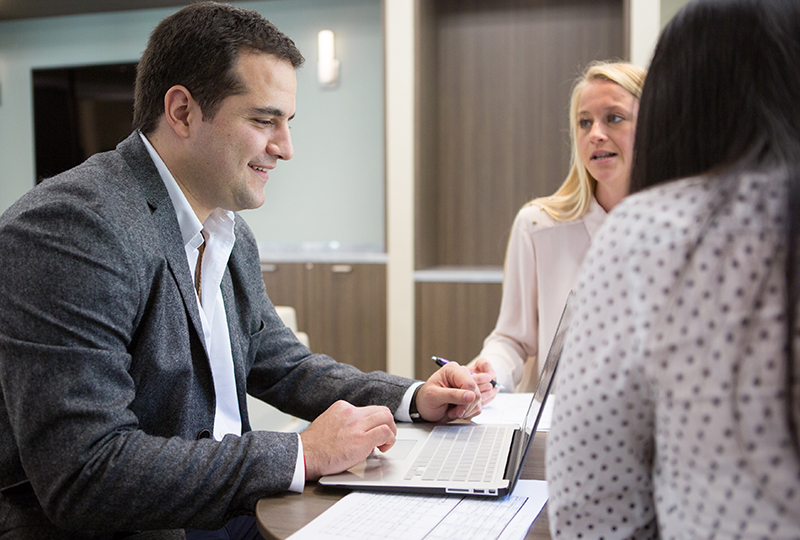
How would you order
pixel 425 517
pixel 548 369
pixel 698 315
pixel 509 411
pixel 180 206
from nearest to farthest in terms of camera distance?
pixel 698 315, pixel 425 517, pixel 548 369, pixel 180 206, pixel 509 411

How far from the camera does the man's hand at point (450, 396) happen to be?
1.24 meters

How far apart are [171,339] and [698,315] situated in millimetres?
825

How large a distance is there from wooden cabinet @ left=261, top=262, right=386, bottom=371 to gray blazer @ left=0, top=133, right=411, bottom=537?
2.50 metres

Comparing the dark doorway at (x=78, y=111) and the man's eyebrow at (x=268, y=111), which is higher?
the dark doorway at (x=78, y=111)

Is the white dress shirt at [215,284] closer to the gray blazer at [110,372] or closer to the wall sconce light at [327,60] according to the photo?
the gray blazer at [110,372]

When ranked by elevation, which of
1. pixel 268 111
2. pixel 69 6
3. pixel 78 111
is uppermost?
pixel 69 6

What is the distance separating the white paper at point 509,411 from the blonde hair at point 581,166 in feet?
2.32

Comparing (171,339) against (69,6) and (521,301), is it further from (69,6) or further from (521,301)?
(69,6)

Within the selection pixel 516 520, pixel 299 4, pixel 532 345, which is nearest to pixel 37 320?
pixel 516 520

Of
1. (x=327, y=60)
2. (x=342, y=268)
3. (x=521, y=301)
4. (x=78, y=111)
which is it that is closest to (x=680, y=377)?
(x=521, y=301)

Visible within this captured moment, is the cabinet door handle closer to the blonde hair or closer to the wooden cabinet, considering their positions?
the wooden cabinet

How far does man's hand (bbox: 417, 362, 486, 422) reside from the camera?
4.06ft

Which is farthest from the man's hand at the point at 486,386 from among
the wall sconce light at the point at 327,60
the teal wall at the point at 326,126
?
the wall sconce light at the point at 327,60

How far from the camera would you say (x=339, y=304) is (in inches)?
146
